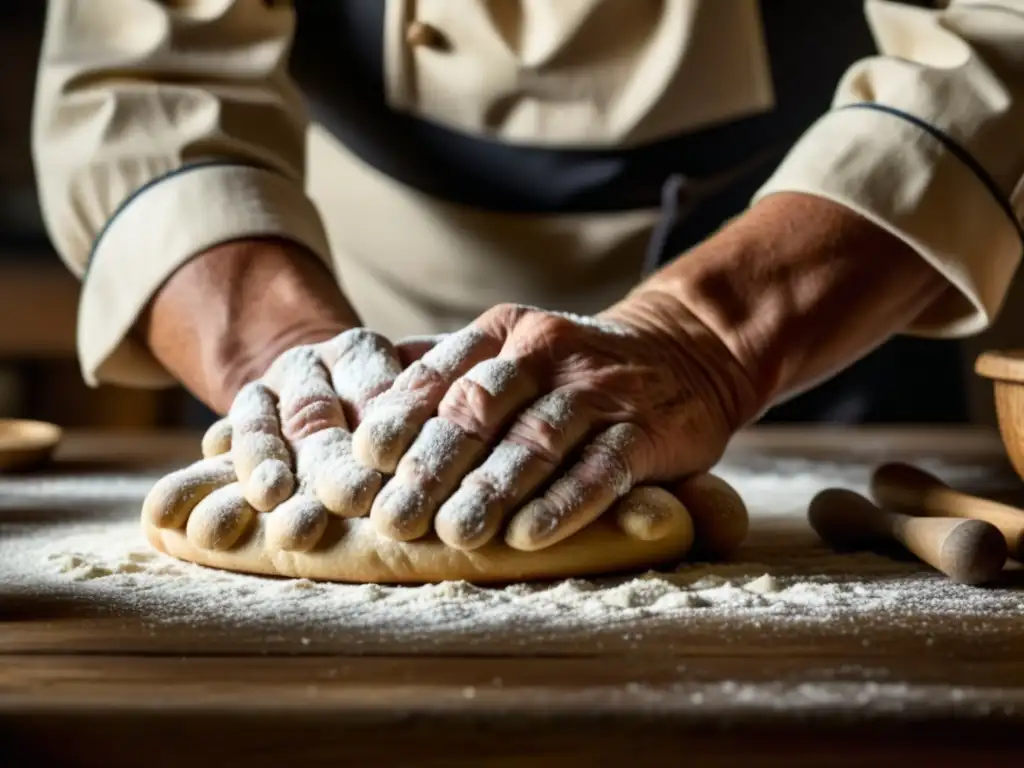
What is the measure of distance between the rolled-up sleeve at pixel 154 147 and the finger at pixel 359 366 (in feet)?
0.83

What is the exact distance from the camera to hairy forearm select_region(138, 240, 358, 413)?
3.22 feet

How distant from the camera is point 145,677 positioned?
53 centimetres

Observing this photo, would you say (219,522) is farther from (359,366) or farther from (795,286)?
(795,286)

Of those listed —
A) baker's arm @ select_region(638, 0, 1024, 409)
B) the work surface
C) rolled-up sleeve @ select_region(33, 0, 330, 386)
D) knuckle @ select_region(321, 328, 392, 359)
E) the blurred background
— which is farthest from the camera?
the blurred background

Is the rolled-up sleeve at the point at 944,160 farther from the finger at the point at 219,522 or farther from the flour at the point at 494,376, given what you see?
the finger at the point at 219,522

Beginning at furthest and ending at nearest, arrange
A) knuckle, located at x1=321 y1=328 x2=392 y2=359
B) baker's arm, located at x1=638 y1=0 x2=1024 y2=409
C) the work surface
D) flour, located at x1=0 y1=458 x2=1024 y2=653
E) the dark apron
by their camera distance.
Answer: the dark apron < baker's arm, located at x1=638 y1=0 x2=1024 y2=409 < knuckle, located at x1=321 y1=328 x2=392 y2=359 < flour, located at x1=0 y1=458 x2=1024 y2=653 < the work surface

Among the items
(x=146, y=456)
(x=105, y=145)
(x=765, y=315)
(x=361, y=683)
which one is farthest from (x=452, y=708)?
(x=146, y=456)

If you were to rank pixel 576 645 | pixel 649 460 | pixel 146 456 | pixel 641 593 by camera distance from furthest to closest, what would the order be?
pixel 146 456, pixel 649 460, pixel 641 593, pixel 576 645

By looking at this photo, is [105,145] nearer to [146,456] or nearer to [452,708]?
[146,456]

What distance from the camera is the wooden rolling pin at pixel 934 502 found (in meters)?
0.79

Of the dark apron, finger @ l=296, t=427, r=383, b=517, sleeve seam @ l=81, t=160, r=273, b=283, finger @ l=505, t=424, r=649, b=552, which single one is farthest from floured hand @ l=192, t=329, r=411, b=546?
the dark apron

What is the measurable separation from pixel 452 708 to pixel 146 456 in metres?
0.95

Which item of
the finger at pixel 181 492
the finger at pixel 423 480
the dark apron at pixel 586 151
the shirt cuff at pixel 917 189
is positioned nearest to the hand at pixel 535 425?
the finger at pixel 423 480

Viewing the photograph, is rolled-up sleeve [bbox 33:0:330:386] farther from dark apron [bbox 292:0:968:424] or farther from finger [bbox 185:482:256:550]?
finger [bbox 185:482:256:550]
